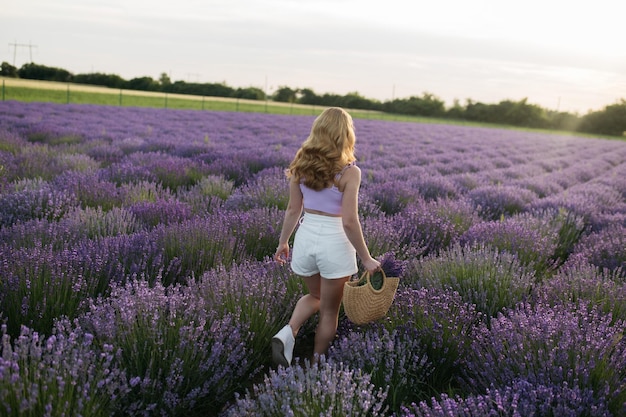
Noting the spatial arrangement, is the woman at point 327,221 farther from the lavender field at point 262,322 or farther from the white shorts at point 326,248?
the lavender field at point 262,322

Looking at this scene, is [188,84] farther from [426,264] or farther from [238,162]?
[426,264]

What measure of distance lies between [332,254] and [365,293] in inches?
10.2

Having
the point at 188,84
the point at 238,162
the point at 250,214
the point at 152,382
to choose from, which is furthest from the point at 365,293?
the point at 188,84

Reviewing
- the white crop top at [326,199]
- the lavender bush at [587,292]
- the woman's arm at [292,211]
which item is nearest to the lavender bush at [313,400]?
the white crop top at [326,199]

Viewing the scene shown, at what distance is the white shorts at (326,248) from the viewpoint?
258 centimetres

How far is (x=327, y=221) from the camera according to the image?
261 centimetres

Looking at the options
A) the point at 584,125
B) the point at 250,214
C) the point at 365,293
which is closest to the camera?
the point at 365,293

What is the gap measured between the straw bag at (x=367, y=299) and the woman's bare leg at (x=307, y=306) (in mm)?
275

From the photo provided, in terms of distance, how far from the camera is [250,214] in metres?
4.43

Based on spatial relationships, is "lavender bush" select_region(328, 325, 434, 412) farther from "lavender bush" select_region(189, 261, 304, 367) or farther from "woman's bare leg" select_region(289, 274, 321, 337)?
"lavender bush" select_region(189, 261, 304, 367)

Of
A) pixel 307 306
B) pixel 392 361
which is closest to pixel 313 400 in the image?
pixel 392 361

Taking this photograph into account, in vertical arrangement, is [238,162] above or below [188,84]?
below

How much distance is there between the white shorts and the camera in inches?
102

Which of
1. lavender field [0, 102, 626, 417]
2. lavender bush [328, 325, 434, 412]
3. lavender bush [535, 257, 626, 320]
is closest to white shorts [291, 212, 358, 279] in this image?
lavender field [0, 102, 626, 417]
